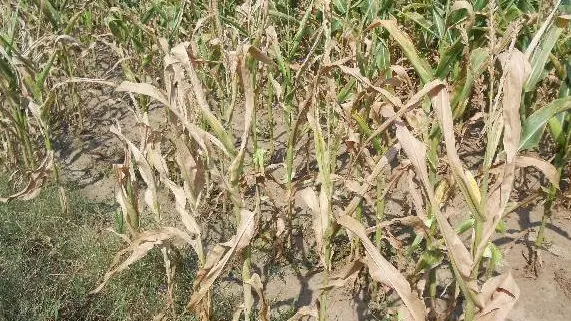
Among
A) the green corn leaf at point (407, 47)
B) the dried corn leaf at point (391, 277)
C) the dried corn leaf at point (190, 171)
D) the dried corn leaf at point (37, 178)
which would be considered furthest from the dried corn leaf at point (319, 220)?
the dried corn leaf at point (37, 178)

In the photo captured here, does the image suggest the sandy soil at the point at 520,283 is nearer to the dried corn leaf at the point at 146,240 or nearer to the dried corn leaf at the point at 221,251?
the dried corn leaf at the point at 146,240

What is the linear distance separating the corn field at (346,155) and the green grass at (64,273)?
78mm

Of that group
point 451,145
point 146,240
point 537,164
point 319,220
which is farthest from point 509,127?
point 146,240

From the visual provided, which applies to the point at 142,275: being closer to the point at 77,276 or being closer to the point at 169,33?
the point at 77,276

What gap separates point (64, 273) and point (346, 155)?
5.97 ft

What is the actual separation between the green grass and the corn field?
0.25 feet

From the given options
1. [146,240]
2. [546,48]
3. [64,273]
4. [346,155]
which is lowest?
[64,273]

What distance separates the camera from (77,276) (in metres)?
2.43

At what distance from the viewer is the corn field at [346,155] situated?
147cm

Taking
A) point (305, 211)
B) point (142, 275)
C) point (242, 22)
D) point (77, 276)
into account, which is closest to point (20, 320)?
point (77, 276)

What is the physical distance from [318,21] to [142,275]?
2.02 meters

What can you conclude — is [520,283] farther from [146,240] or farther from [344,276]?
[146,240]

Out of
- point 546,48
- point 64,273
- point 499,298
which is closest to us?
point 499,298

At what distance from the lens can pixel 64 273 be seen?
2449mm
